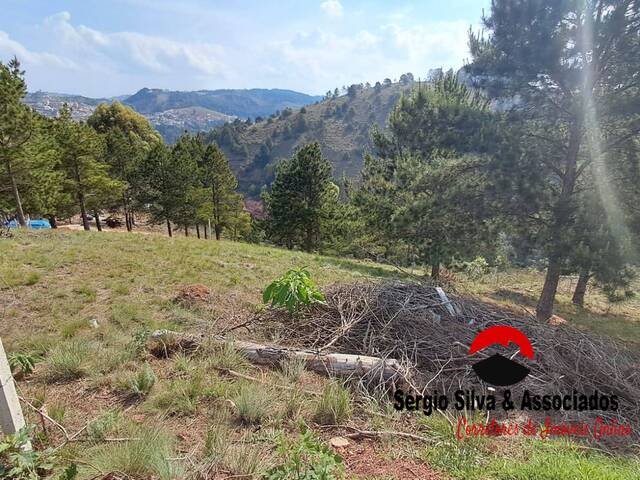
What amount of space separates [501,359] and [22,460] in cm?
457

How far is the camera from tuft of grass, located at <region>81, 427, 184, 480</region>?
2264 millimetres

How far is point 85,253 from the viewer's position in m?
9.16

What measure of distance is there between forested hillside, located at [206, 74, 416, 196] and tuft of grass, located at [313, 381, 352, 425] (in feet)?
277

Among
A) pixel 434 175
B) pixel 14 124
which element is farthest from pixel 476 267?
pixel 14 124

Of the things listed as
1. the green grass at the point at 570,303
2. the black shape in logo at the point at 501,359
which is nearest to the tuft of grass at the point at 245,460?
the black shape in logo at the point at 501,359

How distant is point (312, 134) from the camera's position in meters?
101

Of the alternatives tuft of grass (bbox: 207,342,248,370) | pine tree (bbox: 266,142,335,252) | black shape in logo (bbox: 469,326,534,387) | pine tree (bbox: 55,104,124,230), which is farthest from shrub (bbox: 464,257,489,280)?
pine tree (bbox: 55,104,124,230)

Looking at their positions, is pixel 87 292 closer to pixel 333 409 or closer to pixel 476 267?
pixel 333 409

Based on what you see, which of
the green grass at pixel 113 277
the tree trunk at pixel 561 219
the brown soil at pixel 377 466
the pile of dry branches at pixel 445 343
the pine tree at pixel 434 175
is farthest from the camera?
the pine tree at pixel 434 175

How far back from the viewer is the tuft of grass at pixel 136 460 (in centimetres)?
226

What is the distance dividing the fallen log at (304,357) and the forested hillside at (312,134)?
8332cm

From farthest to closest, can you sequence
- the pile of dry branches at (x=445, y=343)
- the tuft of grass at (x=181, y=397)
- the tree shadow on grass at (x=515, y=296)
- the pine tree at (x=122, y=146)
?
the pine tree at (x=122, y=146) < the tree shadow on grass at (x=515, y=296) < the pile of dry branches at (x=445, y=343) < the tuft of grass at (x=181, y=397)

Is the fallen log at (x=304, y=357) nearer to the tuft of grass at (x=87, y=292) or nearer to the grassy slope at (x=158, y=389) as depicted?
the grassy slope at (x=158, y=389)

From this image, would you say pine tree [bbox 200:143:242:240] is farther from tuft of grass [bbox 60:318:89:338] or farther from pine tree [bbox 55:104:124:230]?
tuft of grass [bbox 60:318:89:338]
